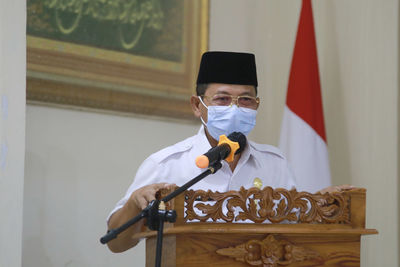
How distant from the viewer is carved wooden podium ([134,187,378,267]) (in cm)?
222

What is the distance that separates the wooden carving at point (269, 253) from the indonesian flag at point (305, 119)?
1978 millimetres

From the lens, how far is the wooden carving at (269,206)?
2.32 metres

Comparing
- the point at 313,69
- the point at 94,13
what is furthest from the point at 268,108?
the point at 94,13

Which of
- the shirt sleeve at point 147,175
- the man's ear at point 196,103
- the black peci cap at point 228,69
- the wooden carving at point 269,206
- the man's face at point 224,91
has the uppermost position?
the black peci cap at point 228,69

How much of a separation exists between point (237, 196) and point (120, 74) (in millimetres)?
2259

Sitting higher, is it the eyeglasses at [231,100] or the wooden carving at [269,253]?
the eyeglasses at [231,100]

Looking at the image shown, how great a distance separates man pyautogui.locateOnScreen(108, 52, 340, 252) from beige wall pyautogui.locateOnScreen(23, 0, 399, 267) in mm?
1147

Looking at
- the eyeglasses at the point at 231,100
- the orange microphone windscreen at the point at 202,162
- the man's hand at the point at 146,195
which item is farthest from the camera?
the eyeglasses at the point at 231,100

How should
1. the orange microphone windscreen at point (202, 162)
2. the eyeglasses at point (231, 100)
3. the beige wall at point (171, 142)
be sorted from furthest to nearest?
the beige wall at point (171, 142) → the eyeglasses at point (231, 100) → the orange microphone windscreen at point (202, 162)

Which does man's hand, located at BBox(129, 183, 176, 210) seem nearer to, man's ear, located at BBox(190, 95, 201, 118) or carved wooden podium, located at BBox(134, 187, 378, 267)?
carved wooden podium, located at BBox(134, 187, 378, 267)

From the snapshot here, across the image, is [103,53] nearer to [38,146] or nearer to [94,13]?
[94,13]

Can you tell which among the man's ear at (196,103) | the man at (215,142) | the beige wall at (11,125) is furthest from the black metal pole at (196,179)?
the beige wall at (11,125)

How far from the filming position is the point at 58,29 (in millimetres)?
4184

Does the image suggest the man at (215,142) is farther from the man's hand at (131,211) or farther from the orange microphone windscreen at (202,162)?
the orange microphone windscreen at (202,162)
